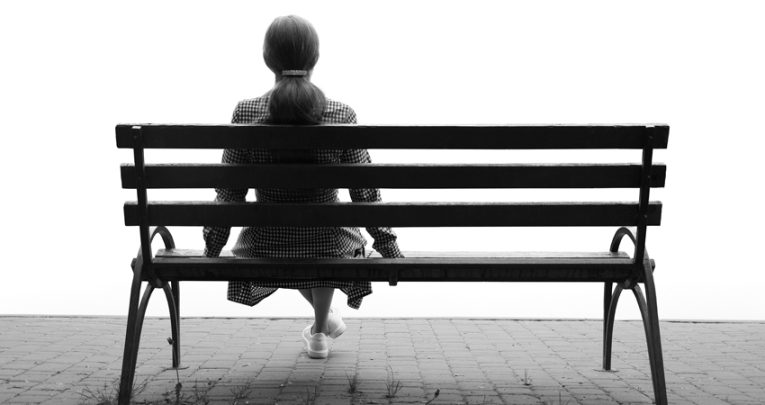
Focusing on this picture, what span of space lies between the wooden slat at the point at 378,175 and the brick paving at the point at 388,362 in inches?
35.6

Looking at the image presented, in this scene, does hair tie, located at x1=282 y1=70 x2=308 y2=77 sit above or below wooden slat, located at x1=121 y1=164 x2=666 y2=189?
above

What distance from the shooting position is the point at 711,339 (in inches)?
242

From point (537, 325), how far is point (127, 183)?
320 cm

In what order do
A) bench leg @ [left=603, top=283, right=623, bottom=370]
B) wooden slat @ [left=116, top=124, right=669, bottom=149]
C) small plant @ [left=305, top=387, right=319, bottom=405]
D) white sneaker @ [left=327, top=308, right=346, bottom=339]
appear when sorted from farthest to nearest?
white sneaker @ [left=327, top=308, right=346, bottom=339], bench leg @ [left=603, top=283, right=623, bottom=370], small plant @ [left=305, top=387, right=319, bottom=405], wooden slat @ [left=116, top=124, right=669, bottom=149]

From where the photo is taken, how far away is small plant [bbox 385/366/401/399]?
445 centimetres

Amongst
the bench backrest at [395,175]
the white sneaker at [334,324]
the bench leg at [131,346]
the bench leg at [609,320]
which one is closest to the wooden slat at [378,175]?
the bench backrest at [395,175]

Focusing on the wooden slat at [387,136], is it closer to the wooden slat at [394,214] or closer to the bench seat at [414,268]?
the wooden slat at [394,214]

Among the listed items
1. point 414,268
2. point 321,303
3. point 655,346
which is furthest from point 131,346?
point 655,346

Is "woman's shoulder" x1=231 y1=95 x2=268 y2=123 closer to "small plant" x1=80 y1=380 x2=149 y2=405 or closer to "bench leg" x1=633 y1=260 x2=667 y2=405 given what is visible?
"small plant" x1=80 y1=380 x2=149 y2=405

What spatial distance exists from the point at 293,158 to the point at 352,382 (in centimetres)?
102

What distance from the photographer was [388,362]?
531 centimetres

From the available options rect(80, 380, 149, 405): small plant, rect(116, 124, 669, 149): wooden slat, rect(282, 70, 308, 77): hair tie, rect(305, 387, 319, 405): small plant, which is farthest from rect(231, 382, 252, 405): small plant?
rect(282, 70, 308, 77): hair tie

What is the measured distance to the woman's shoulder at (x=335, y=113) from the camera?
4.57m

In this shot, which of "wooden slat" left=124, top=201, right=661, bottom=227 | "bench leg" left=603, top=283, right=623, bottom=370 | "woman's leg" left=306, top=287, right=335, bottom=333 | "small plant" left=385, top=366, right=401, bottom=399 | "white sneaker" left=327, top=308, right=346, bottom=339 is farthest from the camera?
"white sneaker" left=327, top=308, right=346, bottom=339
